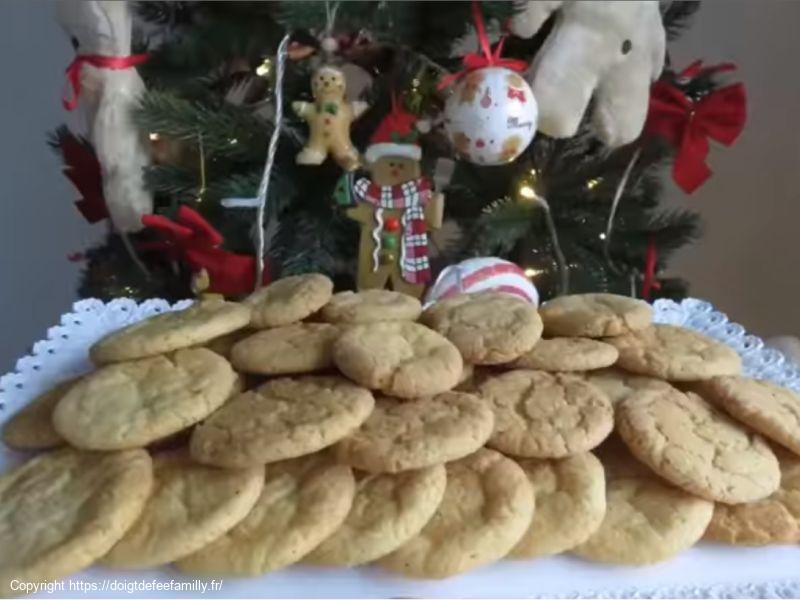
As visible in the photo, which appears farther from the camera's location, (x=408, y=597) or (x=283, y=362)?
(x=283, y=362)

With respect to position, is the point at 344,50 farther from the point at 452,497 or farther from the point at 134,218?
the point at 452,497

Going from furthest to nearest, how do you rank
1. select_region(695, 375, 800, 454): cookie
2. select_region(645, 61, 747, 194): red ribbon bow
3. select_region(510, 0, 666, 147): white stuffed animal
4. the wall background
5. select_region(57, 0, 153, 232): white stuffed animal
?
1. the wall background
2. select_region(645, 61, 747, 194): red ribbon bow
3. select_region(57, 0, 153, 232): white stuffed animal
4. select_region(510, 0, 666, 147): white stuffed animal
5. select_region(695, 375, 800, 454): cookie

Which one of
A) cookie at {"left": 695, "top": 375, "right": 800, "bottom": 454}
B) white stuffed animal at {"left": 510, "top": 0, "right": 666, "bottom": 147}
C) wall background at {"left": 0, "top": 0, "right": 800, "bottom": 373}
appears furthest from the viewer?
wall background at {"left": 0, "top": 0, "right": 800, "bottom": 373}

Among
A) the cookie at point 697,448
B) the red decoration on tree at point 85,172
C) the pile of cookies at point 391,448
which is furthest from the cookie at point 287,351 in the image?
the red decoration on tree at point 85,172

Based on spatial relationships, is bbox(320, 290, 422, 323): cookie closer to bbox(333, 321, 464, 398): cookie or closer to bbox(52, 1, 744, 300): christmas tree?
bbox(333, 321, 464, 398): cookie

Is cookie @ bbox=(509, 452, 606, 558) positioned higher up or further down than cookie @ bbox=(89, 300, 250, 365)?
further down

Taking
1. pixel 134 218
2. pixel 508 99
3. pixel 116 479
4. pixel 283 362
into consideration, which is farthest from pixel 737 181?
pixel 116 479

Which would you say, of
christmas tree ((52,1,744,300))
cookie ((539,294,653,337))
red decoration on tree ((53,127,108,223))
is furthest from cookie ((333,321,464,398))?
red decoration on tree ((53,127,108,223))

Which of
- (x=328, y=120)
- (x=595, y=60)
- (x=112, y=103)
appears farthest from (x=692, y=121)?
(x=112, y=103)
